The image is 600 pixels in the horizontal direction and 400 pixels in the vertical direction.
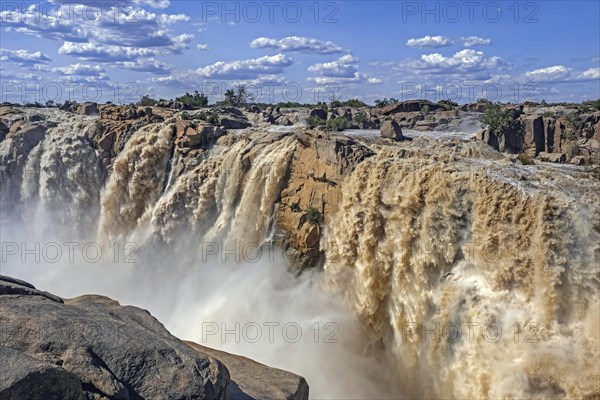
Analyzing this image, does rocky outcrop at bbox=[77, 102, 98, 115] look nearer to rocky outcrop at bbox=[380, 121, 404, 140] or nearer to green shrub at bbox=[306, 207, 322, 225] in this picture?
rocky outcrop at bbox=[380, 121, 404, 140]

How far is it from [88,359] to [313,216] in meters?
10.9

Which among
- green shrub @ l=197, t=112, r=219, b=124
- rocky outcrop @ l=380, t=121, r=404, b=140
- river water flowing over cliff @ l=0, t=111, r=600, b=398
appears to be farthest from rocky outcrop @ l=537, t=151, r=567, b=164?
green shrub @ l=197, t=112, r=219, b=124

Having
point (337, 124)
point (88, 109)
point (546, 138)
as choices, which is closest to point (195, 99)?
point (88, 109)

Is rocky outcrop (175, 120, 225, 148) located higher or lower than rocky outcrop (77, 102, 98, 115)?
lower

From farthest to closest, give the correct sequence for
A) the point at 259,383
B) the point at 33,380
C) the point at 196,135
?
the point at 196,135 < the point at 259,383 < the point at 33,380

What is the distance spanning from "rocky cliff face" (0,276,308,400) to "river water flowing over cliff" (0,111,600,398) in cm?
701

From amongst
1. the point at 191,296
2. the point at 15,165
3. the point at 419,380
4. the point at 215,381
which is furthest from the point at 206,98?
the point at 215,381

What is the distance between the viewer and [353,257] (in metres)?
16.3

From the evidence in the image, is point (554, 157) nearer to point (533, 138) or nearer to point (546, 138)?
point (533, 138)

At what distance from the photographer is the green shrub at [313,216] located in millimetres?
17359

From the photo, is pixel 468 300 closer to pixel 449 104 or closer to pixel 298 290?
pixel 298 290

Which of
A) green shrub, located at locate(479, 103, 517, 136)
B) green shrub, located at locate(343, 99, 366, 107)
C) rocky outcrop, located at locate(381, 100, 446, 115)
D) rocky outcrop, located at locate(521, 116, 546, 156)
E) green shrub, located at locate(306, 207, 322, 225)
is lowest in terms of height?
green shrub, located at locate(306, 207, 322, 225)

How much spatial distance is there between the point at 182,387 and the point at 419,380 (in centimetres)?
872

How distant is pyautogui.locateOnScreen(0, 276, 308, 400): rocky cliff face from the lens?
20.3 feet
